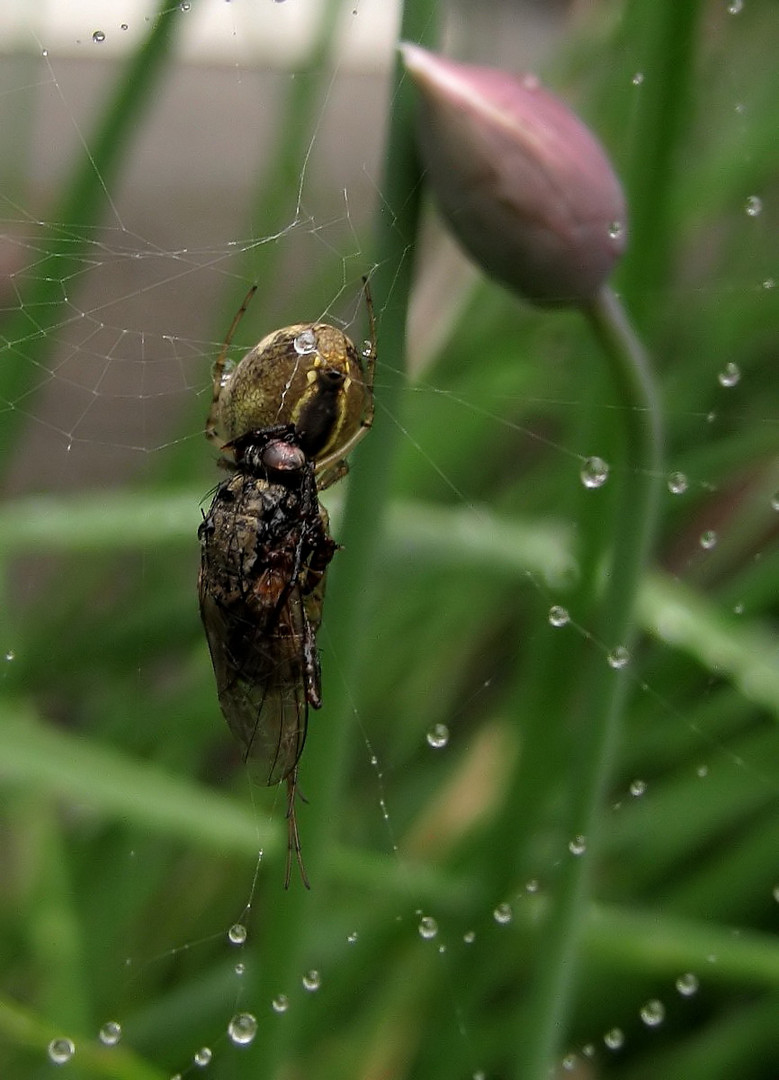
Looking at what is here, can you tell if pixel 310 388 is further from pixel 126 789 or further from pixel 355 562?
pixel 126 789

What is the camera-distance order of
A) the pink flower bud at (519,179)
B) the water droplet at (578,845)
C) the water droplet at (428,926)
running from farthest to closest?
the water droplet at (428,926) < the water droplet at (578,845) < the pink flower bud at (519,179)

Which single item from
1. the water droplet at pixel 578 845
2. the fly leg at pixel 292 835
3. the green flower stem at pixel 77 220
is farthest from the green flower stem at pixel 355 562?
the green flower stem at pixel 77 220

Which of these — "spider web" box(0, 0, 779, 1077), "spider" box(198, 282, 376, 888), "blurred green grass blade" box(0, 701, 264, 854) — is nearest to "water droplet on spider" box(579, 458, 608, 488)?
"spider web" box(0, 0, 779, 1077)

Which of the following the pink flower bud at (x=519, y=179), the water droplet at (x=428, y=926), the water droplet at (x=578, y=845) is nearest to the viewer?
the pink flower bud at (x=519, y=179)

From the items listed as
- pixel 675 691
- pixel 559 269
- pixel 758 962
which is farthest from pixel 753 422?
pixel 559 269

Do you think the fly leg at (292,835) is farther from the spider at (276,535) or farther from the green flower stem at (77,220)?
the green flower stem at (77,220)

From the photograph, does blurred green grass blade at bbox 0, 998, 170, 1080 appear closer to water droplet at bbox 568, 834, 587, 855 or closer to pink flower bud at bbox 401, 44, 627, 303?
water droplet at bbox 568, 834, 587, 855

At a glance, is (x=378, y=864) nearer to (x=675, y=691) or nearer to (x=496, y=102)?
(x=675, y=691)

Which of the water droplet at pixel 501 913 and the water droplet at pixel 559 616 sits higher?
the water droplet at pixel 559 616

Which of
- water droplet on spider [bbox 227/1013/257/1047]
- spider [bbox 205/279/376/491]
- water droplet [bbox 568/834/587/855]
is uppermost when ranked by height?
spider [bbox 205/279/376/491]
